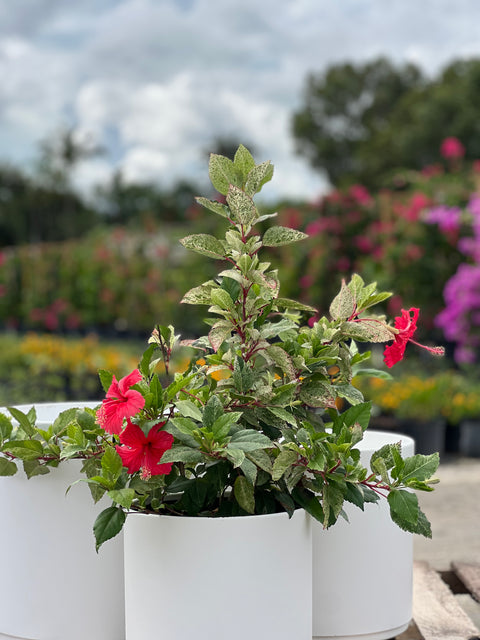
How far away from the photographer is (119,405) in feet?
3.17

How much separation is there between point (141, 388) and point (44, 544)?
1.17ft

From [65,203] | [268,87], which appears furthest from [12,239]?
[268,87]

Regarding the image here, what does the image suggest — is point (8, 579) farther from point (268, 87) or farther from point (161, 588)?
point (268, 87)

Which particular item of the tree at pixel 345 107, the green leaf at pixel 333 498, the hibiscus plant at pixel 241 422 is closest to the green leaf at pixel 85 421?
the hibiscus plant at pixel 241 422

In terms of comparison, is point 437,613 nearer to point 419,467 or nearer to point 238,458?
point 419,467

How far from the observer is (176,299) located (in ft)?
28.6

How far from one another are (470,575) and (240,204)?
1064 millimetres

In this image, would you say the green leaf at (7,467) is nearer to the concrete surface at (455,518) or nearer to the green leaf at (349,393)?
the green leaf at (349,393)

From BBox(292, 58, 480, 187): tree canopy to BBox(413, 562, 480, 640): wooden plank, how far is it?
21.3 metres

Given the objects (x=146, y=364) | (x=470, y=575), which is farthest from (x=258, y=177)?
(x=470, y=575)

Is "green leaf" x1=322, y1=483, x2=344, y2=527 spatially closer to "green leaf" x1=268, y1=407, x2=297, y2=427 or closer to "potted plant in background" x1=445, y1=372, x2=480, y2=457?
"green leaf" x1=268, y1=407, x2=297, y2=427

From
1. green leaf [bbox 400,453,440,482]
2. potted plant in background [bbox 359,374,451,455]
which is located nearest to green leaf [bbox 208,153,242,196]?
green leaf [bbox 400,453,440,482]

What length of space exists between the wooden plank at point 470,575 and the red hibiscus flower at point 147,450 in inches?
35.3

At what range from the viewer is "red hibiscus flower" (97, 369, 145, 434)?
3.15 feet
